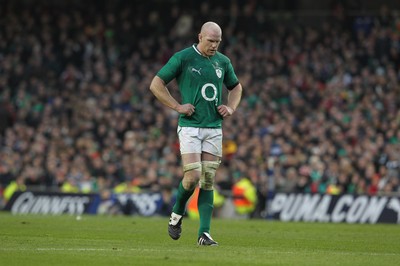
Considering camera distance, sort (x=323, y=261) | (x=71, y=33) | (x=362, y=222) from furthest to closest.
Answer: (x=71, y=33) → (x=362, y=222) → (x=323, y=261)

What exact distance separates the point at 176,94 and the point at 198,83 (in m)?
20.5

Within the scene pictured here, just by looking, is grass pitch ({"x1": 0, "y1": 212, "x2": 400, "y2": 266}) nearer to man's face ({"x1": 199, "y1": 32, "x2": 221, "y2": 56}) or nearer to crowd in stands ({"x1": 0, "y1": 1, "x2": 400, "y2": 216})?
man's face ({"x1": 199, "y1": 32, "x2": 221, "y2": 56})

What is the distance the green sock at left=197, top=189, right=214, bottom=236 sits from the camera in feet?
43.8

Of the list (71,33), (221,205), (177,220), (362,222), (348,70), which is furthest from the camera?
(71,33)

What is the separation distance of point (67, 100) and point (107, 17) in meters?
4.53

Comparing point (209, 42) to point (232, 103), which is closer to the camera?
point (209, 42)

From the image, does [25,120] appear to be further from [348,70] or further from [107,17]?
[348,70]

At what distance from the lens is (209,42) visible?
44.0ft

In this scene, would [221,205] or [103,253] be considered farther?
[221,205]

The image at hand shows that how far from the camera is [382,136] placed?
29.3m

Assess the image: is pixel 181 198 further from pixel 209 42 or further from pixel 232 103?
pixel 209 42

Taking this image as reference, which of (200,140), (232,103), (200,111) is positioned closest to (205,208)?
(200,140)

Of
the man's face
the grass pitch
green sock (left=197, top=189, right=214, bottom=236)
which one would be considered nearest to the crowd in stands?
the grass pitch

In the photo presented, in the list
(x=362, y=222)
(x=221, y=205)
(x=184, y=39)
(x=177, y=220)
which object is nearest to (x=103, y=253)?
(x=177, y=220)
